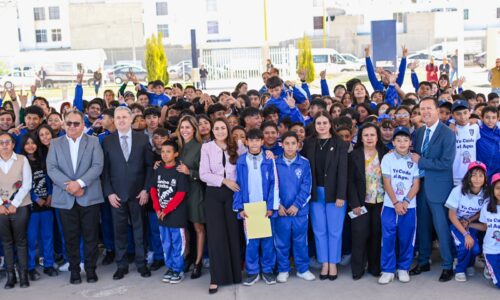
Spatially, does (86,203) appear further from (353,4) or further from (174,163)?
(353,4)

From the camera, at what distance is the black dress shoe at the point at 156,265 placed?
6516 mm

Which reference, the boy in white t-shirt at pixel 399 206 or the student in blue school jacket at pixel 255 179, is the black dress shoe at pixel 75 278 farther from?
the boy in white t-shirt at pixel 399 206

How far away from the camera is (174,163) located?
615cm

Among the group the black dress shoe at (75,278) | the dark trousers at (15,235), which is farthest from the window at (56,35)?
the black dress shoe at (75,278)

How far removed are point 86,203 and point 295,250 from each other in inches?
86.2

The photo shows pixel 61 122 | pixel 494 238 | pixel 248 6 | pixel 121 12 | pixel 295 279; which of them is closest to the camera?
pixel 494 238

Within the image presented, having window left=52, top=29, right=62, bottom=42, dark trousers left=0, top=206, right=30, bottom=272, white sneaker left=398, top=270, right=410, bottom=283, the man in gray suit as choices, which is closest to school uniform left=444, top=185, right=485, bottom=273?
white sneaker left=398, top=270, right=410, bottom=283

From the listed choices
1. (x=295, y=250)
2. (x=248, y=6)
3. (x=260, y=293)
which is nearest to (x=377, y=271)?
(x=295, y=250)

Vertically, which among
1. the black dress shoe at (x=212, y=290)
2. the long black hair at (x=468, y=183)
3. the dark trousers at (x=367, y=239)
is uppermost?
the long black hair at (x=468, y=183)

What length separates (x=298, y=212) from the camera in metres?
5.94

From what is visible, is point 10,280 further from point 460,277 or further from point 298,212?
point 460,277

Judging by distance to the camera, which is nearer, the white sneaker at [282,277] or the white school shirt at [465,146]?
the white sneaker at [282,277]

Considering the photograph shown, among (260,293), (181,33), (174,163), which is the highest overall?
(181,33)

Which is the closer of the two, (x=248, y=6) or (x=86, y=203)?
(x=86, y=203)
